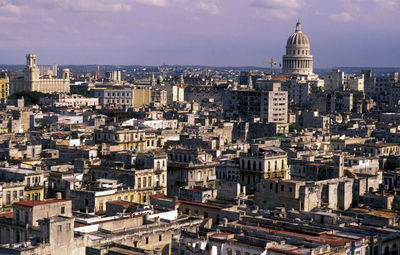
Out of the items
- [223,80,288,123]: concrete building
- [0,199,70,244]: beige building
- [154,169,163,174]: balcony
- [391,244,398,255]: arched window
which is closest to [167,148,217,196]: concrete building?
[154,169,163,174]: balcony

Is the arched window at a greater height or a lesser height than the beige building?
lesser

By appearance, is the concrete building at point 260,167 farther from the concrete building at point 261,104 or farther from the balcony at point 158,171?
the concrete building at point 261,104

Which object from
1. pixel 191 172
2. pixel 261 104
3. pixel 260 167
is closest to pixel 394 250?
pixel 260 167

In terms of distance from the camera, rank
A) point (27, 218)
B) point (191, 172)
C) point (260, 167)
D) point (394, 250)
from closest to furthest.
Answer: point (27, 218) → point (394, 250) → point (260, 167) → point (191, 172)

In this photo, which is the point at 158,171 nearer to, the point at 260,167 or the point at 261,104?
the point at 260,167

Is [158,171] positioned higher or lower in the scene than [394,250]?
higher

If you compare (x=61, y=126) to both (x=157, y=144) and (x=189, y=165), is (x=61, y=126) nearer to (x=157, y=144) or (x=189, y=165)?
(x=157, y=144)

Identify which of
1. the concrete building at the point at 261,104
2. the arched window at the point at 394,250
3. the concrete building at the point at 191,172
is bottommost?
the arched window at the point at 394,250

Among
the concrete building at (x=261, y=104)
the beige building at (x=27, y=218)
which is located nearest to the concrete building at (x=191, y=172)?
the beige building at (x=27, y=218)

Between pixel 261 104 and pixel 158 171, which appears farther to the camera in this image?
pixel 261 104

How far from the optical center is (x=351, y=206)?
226ft

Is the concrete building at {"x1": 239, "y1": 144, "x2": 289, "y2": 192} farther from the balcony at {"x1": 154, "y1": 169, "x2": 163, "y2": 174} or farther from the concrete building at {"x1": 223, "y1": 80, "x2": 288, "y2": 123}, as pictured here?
the concrete building at {"x1": 223, "y1": 80, "x2": 288, "y2": 123}

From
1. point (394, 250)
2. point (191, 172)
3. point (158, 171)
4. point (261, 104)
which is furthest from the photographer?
point (261, 104)

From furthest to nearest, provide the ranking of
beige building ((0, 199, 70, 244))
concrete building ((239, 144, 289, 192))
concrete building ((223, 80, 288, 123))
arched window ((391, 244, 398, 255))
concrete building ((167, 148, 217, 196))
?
concrete building ((223, 80, 288, 123))
concrete building ((167, 148, 217, 196))
concrete building ((239, 144, 289, 192))
arched window ((391, 244, 398, 255))
beige building ((0, 199, 70, 244))
